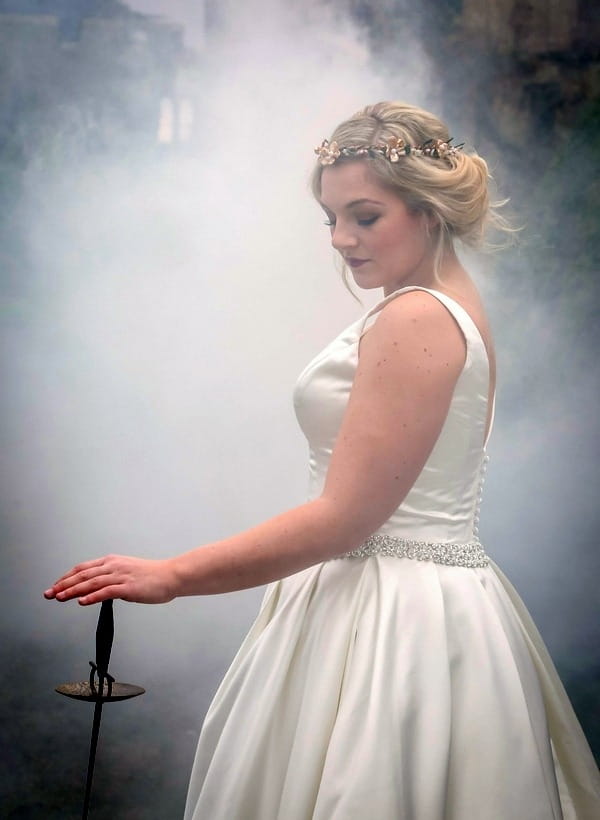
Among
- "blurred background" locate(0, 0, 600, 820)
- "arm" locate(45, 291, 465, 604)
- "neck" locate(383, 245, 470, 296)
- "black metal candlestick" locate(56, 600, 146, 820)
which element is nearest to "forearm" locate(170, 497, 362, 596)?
"arm" locate(45, 291, 465, 604)

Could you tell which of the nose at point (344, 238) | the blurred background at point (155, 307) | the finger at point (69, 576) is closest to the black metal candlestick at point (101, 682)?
the finger at point (69, 576)

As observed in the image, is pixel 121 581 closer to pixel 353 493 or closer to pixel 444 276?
pixel 353 493

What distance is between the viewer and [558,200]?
2.62 metres

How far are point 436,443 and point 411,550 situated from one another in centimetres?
15

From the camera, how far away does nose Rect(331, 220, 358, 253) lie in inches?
60.6

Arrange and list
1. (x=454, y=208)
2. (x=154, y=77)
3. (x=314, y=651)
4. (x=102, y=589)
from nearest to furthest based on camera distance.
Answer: (x=102, y=589)
(x=314, y=651)
(x=454, y=208)
(x=154, y=77)

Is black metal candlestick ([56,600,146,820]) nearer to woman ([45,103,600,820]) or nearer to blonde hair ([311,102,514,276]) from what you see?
woman ([45,103,600,820])

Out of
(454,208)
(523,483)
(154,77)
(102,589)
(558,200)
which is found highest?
(154,77)

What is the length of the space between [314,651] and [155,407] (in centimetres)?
122

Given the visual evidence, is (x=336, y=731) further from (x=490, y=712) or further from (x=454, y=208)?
(x=454, y=208)

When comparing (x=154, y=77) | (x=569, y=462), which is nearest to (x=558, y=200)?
(x=569, y=462)

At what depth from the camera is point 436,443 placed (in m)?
1.43

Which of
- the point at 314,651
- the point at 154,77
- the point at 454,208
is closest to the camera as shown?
the point at 314,651

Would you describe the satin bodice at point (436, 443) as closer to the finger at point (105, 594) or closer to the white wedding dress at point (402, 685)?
the white wedding dress at point (402, 685)
